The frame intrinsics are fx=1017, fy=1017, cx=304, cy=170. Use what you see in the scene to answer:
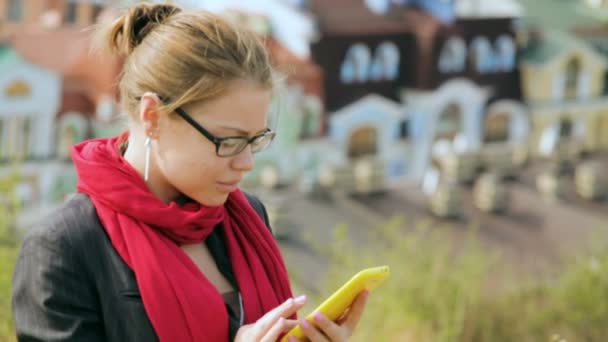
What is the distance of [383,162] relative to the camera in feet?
23.1

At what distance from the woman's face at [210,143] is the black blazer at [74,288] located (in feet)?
0.37

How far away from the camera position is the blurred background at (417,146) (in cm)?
412

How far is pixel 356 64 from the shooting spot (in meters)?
6.92

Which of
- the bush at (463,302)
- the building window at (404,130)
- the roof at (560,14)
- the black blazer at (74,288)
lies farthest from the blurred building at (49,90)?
the black blazer at (74,288)

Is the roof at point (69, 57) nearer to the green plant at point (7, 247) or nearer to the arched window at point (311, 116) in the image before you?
the arched window at point (311, 116)

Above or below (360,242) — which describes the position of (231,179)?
above

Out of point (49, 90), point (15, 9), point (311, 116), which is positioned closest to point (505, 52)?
point (311, 116)

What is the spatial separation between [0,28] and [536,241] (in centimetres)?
368

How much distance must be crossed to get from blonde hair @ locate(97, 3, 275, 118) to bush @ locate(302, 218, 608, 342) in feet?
7.84

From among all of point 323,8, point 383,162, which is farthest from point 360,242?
point 323,8

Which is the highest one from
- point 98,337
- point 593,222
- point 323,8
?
point 98,337

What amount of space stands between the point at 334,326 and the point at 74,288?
291 millimetres

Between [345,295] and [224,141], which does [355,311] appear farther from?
[224,141]

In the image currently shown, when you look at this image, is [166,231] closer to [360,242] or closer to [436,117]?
[360,242]
